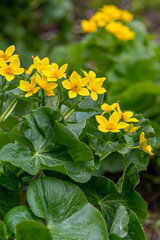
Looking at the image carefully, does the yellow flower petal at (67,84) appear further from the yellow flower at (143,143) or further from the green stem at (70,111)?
the yellow flower at (143,143)

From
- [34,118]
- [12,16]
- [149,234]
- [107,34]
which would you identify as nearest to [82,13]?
[12,16]

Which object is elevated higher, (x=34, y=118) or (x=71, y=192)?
(x=34, y=118)

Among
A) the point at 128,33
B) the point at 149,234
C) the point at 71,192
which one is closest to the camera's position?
the point at 71,192

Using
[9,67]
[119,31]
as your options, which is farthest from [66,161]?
[119,31]

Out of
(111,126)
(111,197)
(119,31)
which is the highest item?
(111,126)

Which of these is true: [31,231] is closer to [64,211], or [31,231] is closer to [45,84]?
[64,211]

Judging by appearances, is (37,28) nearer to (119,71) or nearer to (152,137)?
(119,71)

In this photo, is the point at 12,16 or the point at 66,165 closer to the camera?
the point at 66,165
